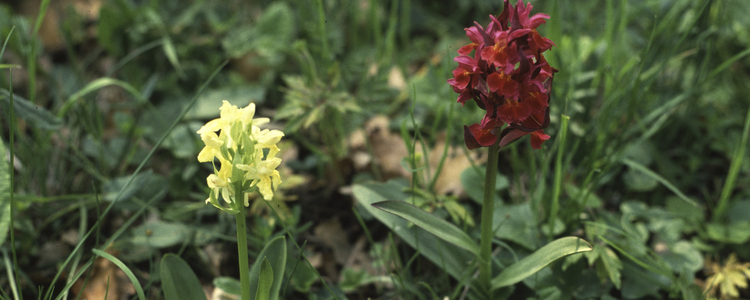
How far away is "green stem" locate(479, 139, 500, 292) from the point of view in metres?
1.28

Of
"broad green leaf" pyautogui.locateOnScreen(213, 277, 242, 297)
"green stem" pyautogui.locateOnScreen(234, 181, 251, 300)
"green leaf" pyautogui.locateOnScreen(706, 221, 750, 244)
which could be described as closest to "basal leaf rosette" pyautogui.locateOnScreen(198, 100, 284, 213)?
"green stem" pyautogui.locateOnScreen(234, 181, 251, 300)

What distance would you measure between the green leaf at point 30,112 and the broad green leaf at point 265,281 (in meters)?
1.01

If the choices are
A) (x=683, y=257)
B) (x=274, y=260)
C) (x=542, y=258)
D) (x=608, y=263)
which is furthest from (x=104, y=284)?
(x=683, y=257)

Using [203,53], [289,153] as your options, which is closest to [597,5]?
[289,153]

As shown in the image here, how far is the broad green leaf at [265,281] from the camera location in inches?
47.4

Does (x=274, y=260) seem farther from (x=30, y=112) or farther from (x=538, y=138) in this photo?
(x=30, y=112)

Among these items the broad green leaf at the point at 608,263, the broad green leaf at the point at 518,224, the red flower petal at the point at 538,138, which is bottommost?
the broad green leaf at the point at 608,263

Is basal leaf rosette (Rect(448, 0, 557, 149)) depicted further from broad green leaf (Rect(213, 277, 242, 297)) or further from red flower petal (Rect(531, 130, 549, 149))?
broad green leaf (Rect(213, 277, 242, 297))

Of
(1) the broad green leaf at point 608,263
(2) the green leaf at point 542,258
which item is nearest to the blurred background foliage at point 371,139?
(1) the broad green leaf at point 608,263

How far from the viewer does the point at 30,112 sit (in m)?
1.65

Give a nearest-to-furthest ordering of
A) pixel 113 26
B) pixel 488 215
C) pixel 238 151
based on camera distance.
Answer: pixel 238 151
pixel 488 215
pixel 113 26

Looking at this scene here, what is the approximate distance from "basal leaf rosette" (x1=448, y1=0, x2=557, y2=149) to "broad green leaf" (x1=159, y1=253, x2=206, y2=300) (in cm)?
80

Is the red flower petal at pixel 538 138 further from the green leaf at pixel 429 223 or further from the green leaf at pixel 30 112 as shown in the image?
the green leaf at pixel 30 112

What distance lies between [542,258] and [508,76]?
19.1 inches
